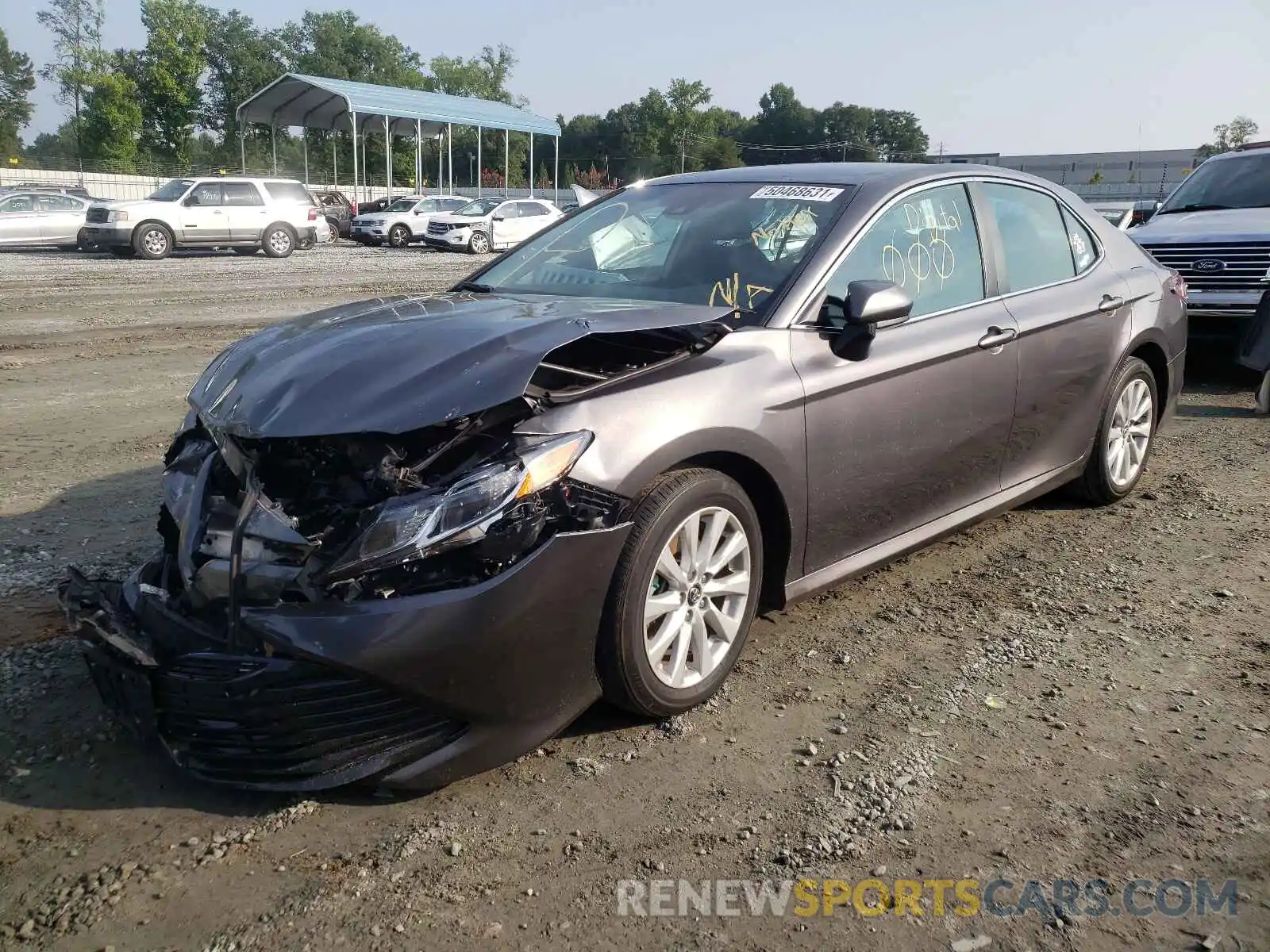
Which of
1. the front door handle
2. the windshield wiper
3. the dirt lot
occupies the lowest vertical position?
the dirt lot

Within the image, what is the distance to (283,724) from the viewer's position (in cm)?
260

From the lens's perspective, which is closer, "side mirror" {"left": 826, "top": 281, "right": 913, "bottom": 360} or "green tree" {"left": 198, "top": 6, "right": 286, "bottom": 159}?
"side mirror" {"left": 826, "top": 281, "right": 913, "bottom": 360}

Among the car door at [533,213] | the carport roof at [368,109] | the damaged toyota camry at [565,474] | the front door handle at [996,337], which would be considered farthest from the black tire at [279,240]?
the front door handle at [996,337]

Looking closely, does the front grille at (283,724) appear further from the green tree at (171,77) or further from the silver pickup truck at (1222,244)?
the green tree at (171,77)

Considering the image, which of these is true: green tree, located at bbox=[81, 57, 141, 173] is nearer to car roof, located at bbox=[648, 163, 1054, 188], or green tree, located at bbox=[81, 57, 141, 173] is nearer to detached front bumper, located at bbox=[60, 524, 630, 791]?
car roof, located at bbox=[648, 163, 1054, 188]

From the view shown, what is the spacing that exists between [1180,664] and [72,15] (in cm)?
9341

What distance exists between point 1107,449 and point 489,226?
2624cm

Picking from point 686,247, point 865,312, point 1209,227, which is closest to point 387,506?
point 865,312

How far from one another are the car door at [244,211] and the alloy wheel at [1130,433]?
74.3 feet

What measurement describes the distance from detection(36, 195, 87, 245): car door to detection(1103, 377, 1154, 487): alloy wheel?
25.5 metres

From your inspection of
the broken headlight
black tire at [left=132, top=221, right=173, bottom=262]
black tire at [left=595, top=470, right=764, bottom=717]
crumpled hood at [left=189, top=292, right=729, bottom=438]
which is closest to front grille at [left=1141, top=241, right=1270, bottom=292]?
crumpled hood at [left=189, top=292, right=729, bottom=438]

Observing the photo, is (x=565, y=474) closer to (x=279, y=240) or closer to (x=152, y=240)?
(x=152, y=240)

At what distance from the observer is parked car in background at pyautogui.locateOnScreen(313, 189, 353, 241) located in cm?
3425

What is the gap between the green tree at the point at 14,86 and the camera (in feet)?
289
